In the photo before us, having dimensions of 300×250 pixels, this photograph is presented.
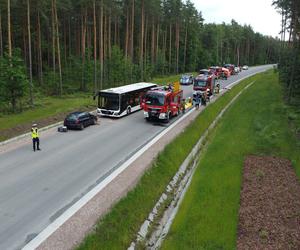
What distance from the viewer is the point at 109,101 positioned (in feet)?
102

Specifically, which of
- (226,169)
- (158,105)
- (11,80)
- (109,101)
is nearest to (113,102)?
(109,101)

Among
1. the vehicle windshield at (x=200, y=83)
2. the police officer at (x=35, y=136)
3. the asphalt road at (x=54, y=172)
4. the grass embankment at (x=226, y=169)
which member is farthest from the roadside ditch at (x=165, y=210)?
the vehicle windshield at (x=200, y=83)

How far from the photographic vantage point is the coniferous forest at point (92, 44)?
37656mm

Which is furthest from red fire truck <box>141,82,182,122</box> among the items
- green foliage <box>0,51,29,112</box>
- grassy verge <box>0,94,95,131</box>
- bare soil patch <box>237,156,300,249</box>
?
bare soil patch <box>237,156,300,249</box>

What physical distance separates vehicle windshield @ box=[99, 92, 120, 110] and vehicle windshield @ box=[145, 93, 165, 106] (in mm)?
2694

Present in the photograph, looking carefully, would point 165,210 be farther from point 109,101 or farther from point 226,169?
point 109,101

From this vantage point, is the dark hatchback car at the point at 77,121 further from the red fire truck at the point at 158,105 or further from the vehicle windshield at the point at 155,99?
the vehicle windshield at the point at 155,99

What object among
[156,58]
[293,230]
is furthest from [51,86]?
[293,230]

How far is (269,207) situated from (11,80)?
23.8 metres

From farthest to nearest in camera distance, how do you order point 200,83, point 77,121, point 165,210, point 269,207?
A: point 200,83
point 77,121
point 165,210
point 269,207

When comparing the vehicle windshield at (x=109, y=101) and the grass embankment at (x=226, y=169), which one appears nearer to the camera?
the grass embankment at (x=226, y=169)

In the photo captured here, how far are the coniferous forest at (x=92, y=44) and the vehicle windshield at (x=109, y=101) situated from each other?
6533mm

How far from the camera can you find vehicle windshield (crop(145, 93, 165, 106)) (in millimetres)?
30031

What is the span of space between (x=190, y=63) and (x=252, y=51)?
6575 cm
